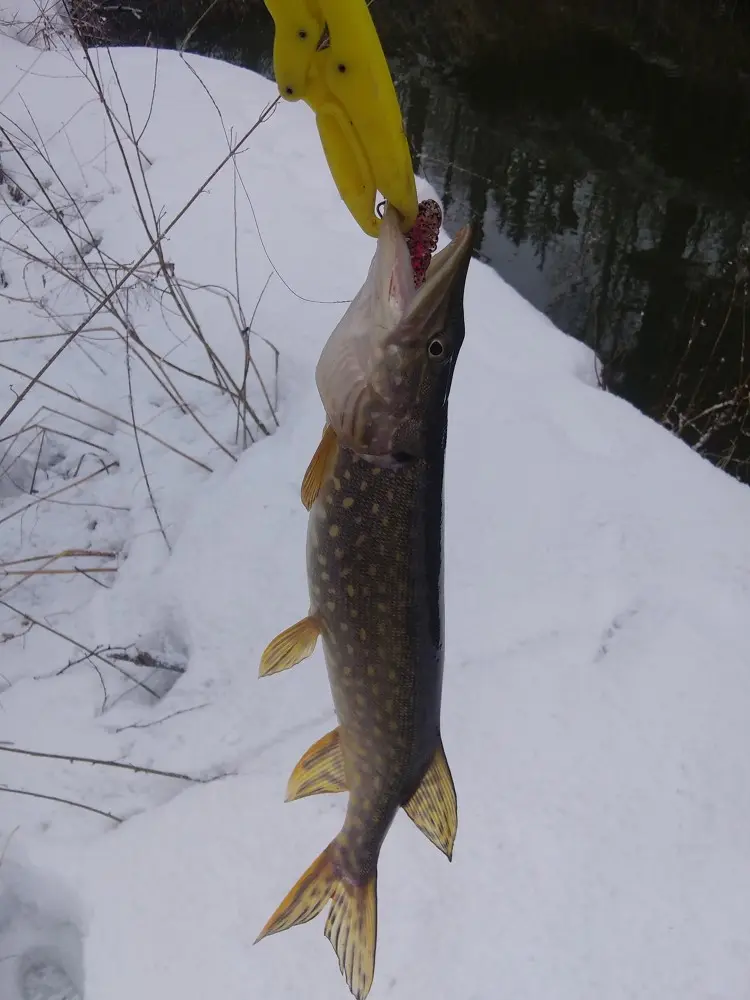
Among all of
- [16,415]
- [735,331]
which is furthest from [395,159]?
[735,331]

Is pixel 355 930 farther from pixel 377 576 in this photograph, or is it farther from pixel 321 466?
pixel 321 466

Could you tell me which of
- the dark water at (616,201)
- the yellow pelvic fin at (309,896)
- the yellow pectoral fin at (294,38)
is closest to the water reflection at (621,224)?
the dark water at (616,201)

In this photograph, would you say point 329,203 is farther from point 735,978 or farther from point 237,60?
point 237,60

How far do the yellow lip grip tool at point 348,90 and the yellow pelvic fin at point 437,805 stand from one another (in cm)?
93

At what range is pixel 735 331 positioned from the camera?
205 inches

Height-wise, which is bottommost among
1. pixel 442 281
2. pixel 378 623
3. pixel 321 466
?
pixel 378 623

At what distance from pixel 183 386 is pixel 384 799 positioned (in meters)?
2.07

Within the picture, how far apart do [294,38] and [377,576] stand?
2.44 feet

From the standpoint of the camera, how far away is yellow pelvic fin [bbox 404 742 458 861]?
1.23 m

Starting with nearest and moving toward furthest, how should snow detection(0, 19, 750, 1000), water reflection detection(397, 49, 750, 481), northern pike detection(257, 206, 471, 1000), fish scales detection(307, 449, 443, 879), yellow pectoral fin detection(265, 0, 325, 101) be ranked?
1. yellow pectoral fin detection(265, 0, 325, 101)
2. northern pike detection(257, 206, 471, 1000)
3. fish scales detection(307, 449, 443, 879)
4. snow detection(0, 19, 750, 1000)
5. water reflection detection(397, 49, 750, 481)

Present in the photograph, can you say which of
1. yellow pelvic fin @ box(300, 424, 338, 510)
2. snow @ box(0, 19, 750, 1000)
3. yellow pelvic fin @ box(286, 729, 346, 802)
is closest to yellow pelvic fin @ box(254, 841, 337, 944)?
yellow pelvic fin @ box(286, 729, 346, 802)

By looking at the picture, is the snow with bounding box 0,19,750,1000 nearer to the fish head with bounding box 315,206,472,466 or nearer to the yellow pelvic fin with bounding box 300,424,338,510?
the yellow pelvic fin with bounding box 300,424,338,510

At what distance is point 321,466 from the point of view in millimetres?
1191

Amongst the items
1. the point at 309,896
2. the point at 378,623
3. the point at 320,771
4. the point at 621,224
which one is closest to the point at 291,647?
the point at 378,623
